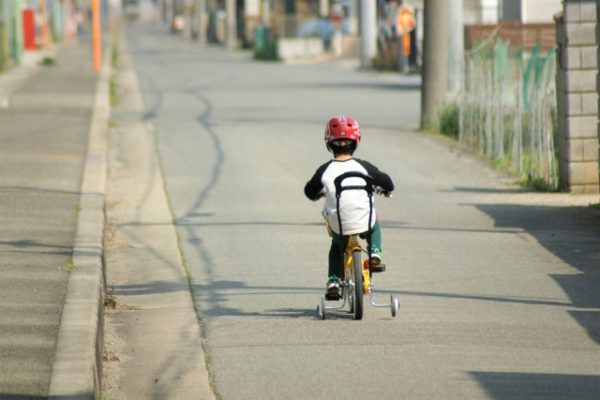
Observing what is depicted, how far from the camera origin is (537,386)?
7.21m

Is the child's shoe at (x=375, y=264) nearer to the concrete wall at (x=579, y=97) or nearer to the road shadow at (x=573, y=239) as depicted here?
the road shadow at (x=573, y=239)

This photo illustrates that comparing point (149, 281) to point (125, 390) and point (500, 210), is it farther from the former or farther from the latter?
point (500, 210)

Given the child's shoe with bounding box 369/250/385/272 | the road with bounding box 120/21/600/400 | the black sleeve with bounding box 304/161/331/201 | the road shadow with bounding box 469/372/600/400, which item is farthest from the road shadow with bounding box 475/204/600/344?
the black sleeve with bounding box 304/161/331/201

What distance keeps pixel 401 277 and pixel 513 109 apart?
7.42m

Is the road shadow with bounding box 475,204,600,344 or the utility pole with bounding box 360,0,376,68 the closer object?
the road shadow with bounding box 475,204,600,344

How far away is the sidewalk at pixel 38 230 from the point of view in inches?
286

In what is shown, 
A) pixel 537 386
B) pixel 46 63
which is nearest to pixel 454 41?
pixel 46 63

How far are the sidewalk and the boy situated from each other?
1567 mm

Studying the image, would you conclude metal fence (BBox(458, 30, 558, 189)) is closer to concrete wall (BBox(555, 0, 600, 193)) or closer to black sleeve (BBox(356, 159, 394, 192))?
concrete wall (BBox(555, 0, 600, 193))

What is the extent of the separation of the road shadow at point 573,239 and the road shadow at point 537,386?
1010 mm

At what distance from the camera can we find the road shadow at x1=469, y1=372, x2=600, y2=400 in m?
7.02

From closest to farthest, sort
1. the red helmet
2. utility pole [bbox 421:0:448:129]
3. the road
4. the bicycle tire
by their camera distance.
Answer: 1. the road
2. the bicycle tire
3. the red helmet
4. utility pole [bbox 421:0:448:129]

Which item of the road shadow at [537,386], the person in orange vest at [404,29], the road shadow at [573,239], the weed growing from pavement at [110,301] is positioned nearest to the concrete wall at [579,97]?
the road shadow at [573,239]

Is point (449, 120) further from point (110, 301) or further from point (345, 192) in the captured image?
point (345, 192)
